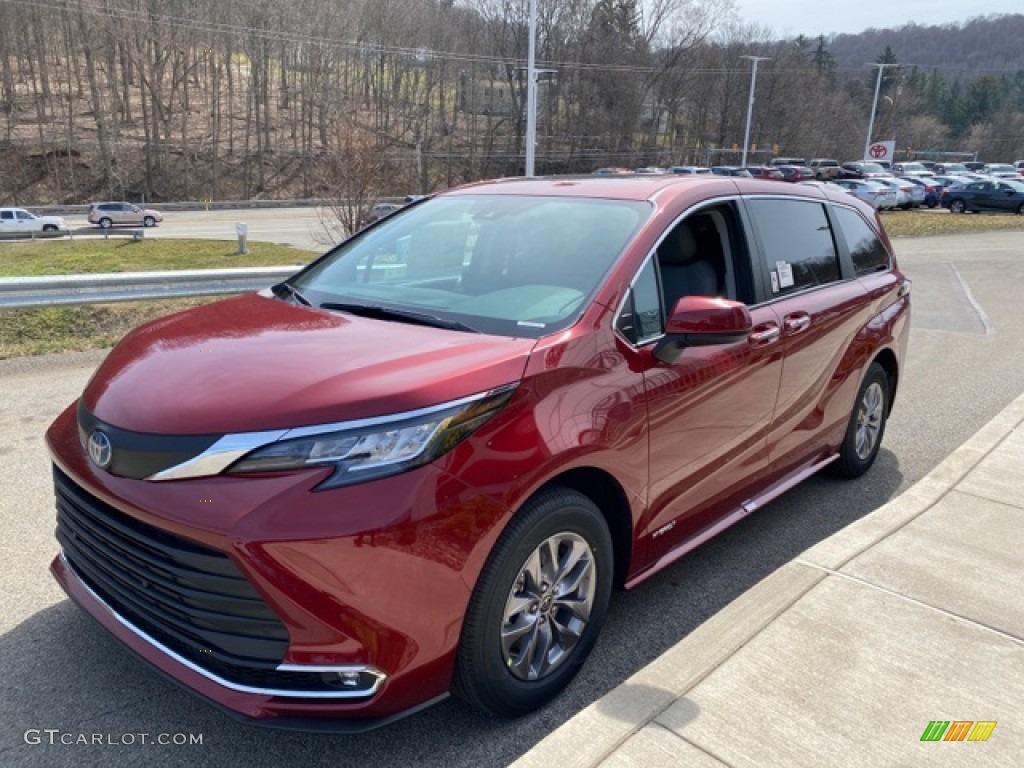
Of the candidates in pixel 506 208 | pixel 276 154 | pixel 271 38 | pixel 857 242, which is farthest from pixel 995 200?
pixel 271 38

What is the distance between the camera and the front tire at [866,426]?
4875 mm

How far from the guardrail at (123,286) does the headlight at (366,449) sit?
5.19 meters

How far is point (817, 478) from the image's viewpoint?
5191mm

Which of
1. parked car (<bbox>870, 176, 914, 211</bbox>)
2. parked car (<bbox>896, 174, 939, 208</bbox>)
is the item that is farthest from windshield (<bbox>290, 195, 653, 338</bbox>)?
parked car (<bbox>896, 174, 939, 208</bbox>)

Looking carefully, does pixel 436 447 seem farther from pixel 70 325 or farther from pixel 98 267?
pixel 98 267

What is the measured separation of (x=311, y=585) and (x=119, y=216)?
41076mm

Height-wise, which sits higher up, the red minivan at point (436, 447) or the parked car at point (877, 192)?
the red minivan at point (436, 447)

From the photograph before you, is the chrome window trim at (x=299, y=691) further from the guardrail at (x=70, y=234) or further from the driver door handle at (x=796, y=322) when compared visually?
the guardrail at (x=70, y=234)

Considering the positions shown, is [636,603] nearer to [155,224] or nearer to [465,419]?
[465,419]

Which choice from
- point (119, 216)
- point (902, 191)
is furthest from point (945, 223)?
point (119, 216)

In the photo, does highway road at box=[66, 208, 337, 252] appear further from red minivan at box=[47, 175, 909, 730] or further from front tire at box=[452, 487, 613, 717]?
front tire at box=[452, 487, 613, 717]

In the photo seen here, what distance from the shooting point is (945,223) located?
1131 inches

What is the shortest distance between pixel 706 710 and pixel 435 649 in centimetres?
91

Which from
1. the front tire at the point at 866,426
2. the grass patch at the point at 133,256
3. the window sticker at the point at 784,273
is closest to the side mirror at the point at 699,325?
the window sticker at the point at 784,273
